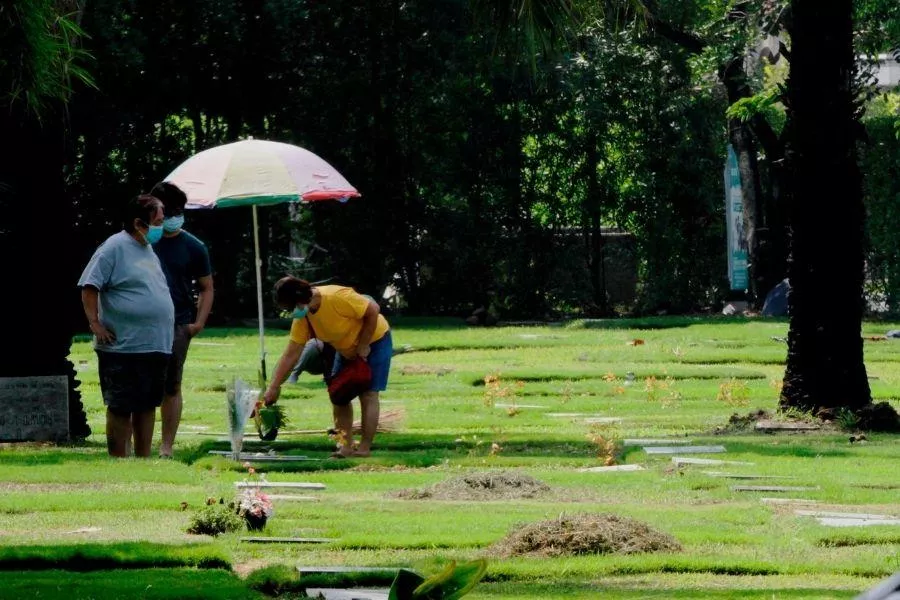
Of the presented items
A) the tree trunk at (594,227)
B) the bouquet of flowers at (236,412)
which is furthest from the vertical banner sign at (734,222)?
the bouquet of flowers at (236,412)

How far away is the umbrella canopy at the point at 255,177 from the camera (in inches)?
685

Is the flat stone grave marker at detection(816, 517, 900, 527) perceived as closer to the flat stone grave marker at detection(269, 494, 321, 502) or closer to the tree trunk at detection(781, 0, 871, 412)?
the flat stone grave marker at detection(269, 494, 321, 502)

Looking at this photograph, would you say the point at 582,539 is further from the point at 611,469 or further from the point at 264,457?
the point at 264,457

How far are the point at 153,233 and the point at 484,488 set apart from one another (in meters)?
3.43

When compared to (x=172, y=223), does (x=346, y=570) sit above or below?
below

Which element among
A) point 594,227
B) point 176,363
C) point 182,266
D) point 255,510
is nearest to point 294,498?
point 255,510

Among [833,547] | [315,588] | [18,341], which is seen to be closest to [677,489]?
[833,547]

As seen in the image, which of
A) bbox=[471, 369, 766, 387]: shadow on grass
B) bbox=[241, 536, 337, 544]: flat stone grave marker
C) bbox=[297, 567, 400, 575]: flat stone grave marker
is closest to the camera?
bbox=[297, 567, 400, 575]: flat stone grave marker

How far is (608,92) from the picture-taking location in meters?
31.4

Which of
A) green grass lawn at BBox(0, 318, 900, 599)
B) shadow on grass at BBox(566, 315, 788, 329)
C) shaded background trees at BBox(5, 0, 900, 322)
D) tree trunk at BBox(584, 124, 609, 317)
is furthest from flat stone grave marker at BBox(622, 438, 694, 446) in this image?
tree trunk at BBox(584, 124, 609, 317)

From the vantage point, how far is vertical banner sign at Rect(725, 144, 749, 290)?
29.9 meters

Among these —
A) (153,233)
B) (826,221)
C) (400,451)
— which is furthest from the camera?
(826,221)

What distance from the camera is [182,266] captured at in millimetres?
13633

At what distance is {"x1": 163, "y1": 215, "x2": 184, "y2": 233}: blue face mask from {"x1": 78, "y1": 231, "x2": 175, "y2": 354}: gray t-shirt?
0.66 meters
